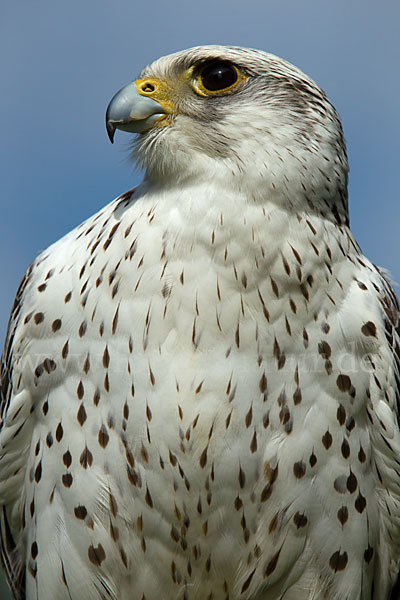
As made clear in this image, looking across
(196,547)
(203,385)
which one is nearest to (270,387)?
(203,385)

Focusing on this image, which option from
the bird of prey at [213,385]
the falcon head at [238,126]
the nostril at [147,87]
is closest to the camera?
the bird of prey at [213,385]

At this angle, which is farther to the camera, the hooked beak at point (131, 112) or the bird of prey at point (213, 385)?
the hooked beak at point (131, 112)

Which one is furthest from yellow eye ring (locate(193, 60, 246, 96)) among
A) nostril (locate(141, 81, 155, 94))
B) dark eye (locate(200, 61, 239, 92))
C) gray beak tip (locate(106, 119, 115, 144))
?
gray beak tip (locate(106, 119, 115, 144))

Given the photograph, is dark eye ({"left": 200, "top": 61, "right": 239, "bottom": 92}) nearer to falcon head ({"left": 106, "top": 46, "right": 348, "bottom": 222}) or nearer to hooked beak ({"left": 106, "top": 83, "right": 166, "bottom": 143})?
falcon head ({"left": 106, "top": 46, "right": 348, "bottom": 222})

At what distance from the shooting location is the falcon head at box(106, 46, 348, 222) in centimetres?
333

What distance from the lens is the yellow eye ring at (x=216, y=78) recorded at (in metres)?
3.53

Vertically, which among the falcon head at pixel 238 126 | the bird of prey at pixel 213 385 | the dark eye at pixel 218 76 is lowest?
the bird of prey at pixel 213 385

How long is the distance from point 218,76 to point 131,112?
464 millimetres

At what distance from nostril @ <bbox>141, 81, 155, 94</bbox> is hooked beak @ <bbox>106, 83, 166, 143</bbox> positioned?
0.04 meters

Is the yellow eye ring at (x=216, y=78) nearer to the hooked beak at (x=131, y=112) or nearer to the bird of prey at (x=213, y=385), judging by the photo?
the bird of prey at (x=213, y=385)

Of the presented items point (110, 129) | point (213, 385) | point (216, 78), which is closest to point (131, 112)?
point (110, 129)

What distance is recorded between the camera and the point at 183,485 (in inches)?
125

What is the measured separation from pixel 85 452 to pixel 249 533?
30.7 inches

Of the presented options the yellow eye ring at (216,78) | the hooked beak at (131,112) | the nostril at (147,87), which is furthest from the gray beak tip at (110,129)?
the yellow eye ring at (216,78)
